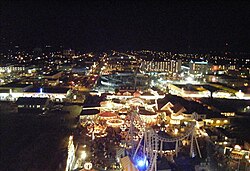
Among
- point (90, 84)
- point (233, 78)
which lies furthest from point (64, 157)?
point (233, 78)

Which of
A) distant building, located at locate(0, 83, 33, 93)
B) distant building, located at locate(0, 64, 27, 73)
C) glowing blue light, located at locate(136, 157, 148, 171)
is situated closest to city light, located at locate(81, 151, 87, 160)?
glowing blue light, located at locate(136, 157, 148, 171)

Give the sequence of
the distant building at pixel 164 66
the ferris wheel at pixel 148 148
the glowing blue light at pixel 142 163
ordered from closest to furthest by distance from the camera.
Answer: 1. the ferris wheel at pixel 148 148
2. the glowing blue light at pixel 142 163
3. the distant building at pixel 164 66

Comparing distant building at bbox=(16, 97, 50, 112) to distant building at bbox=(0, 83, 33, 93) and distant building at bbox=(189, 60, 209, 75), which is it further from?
distant building at bbox=(189, 60, 209, 75)

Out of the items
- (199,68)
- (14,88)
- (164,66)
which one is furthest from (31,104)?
(164,66)

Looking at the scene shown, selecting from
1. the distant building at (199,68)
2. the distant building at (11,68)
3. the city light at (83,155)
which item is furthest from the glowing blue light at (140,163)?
the distant building at (11,68)

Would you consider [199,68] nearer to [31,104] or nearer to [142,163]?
[31,104]

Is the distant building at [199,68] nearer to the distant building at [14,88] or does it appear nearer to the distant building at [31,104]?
the distant building at [14,88]

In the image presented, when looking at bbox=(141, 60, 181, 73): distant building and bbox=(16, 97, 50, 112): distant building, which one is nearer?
bbox=(16, 97, 50, 112): distant building

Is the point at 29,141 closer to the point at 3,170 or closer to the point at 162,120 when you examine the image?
the point at 3,170

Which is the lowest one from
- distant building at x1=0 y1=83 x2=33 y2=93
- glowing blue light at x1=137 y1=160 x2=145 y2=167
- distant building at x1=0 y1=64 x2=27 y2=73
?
glowing blue light at x1=137 y1=160 x2=145 y2=167

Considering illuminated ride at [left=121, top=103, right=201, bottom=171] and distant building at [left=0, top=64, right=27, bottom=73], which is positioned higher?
distant building at [left=0, top=64, right=27, bottom=73]

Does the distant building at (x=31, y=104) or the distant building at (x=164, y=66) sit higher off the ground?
the distant building at (x=164, y=66)
